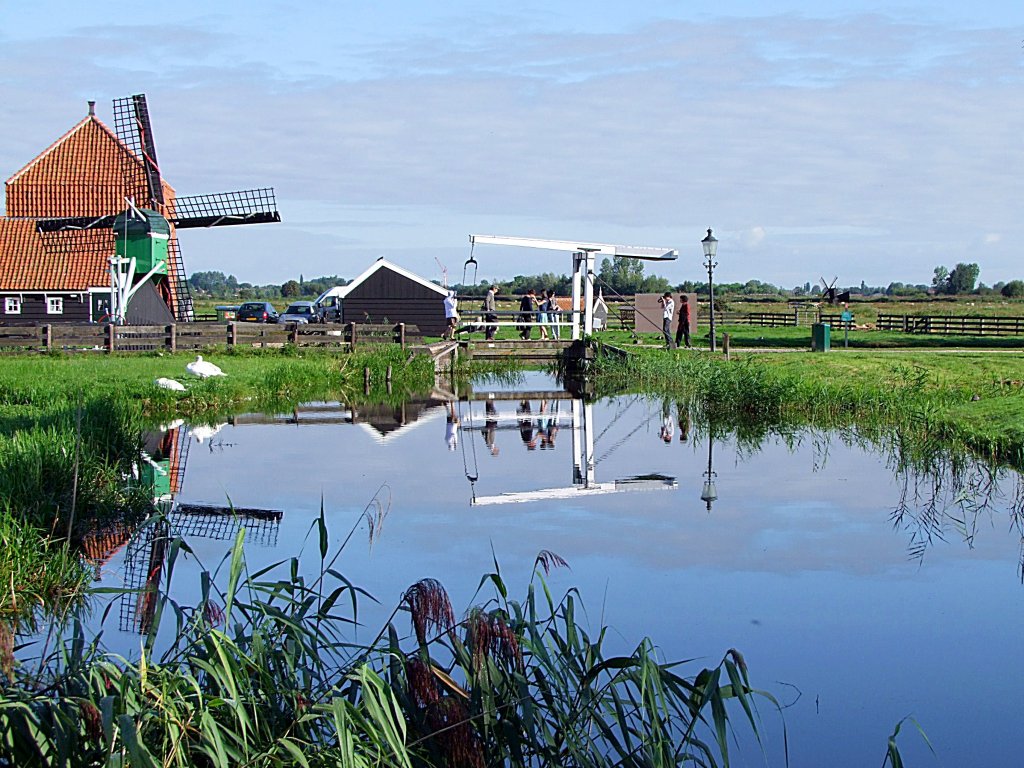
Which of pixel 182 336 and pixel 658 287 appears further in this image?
pixel 658 287

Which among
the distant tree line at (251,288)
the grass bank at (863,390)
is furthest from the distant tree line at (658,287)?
the grass bank at (863,390)

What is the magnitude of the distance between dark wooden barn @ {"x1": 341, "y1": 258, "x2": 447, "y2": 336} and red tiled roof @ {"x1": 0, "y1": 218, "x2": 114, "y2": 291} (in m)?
9.09

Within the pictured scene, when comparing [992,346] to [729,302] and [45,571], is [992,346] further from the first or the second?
[729,302]

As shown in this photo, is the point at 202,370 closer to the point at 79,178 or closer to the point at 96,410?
the point at 96,410

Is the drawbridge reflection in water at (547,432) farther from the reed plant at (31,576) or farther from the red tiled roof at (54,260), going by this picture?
the red tiled roof at (54,260)

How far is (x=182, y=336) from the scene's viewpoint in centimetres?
3209

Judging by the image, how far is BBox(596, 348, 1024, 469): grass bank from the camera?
1702cm

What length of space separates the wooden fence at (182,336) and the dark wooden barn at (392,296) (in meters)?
11.6

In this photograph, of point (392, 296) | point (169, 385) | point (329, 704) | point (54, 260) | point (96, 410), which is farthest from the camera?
point (392, 296)

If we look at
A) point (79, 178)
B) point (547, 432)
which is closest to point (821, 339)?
point (547, 432)

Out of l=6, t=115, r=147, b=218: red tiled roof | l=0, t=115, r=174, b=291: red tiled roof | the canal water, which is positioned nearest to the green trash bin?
the canal water

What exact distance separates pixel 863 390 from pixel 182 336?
725 inches

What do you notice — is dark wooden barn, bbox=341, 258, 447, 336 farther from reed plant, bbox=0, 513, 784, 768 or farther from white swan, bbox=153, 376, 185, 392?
reed plant, bbox=0, 513, 784, 768

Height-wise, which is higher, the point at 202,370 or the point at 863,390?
the point at 202,370
